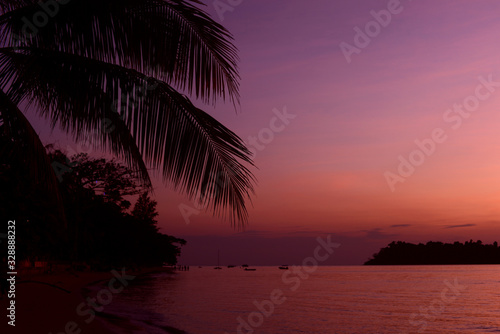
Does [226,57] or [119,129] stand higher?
[226,57]

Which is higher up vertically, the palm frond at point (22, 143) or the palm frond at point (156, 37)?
the palm frond at point (156, 37)

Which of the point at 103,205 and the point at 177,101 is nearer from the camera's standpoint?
the point at 177,101

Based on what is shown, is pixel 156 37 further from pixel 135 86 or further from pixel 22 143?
pixel 22 143

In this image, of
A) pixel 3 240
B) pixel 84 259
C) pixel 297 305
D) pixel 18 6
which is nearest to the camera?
pixel 18 6

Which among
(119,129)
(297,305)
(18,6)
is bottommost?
(297,305)

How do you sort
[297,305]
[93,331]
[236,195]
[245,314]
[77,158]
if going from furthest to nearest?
[77,158], [297,305], [245,314], [93,331], [236,195]

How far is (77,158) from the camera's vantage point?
4338 cm

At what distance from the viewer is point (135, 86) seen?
183 inches

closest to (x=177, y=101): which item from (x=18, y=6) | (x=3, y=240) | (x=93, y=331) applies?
(x=18, y=6)

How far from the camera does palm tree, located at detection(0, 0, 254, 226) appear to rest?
14.4 ft

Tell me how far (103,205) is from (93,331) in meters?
31.4

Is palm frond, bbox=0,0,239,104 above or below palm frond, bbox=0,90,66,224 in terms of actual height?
above

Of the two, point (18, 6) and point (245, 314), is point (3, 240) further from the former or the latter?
point (245, 314)

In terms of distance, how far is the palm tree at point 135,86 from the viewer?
438 cm
